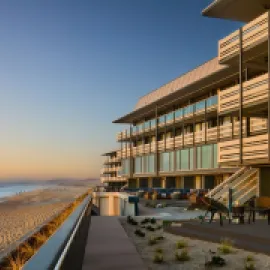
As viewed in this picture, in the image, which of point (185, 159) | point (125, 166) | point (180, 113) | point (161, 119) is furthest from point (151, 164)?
point (180, 113)

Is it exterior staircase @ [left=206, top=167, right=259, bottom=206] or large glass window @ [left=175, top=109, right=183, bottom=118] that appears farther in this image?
large glass window @ [left=175, top=109, right=183, bottom=118]

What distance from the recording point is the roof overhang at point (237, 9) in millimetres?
26281

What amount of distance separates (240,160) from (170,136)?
1179 inches

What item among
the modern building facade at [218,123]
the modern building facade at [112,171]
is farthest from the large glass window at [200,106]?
the modern building facade at [112,171]

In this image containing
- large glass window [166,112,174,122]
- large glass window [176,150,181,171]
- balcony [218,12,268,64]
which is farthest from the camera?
large glass window [166,112,174,122]

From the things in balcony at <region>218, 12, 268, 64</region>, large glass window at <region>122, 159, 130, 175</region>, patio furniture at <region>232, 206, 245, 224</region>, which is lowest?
patio furniture at <region>232, 206, 245, 224</region>

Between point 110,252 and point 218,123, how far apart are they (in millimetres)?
31365

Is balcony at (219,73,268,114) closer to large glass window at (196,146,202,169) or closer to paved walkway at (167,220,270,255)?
paved walkway at (167,220,270,255)

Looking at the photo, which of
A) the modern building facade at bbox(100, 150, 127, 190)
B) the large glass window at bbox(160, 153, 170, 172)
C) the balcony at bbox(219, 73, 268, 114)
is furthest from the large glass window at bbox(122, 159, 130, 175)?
the balcony at bbox(219, 73, 268, 114)

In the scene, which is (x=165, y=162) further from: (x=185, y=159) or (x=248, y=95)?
(x=248, y=95)

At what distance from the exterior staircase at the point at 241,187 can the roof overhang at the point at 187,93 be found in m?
12.2

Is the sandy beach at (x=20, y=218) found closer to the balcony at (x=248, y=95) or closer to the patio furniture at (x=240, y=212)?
the patio furniture at (x=240, y=212)

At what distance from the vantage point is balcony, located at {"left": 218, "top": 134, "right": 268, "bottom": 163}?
23.4 meters

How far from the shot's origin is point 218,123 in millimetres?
40188
